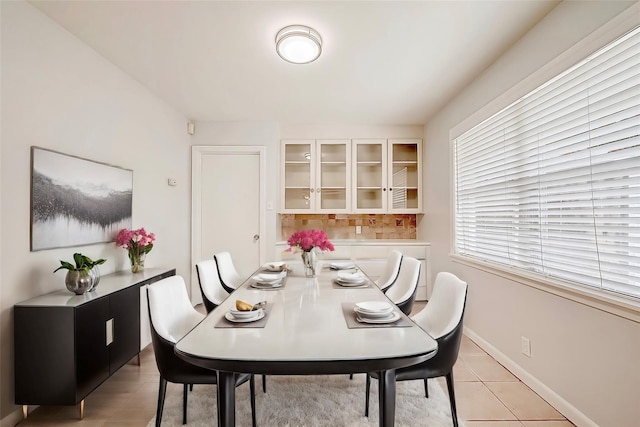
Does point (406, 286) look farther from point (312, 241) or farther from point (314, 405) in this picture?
point (314, 405)

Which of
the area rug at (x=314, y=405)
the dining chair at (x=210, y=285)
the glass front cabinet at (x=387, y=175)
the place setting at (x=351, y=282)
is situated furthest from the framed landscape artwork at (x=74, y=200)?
the glass front cabinet at (x=387, y=175)

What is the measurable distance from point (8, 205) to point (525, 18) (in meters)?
3.37

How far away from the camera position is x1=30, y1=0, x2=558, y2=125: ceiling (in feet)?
6.60

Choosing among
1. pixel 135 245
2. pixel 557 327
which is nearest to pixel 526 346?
pixel 557 327

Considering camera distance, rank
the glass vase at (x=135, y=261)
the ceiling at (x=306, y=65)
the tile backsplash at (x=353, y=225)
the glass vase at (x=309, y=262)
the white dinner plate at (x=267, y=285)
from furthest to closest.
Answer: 1. the tile backsplash at (x=353, y=225)
2. the glass vase at (x=135, y=261)
3. the glass vase at (x=309, y=262)
4. the white dinner plate at (x=267, y=285)
5. the ceiling at (x=306, y=65)

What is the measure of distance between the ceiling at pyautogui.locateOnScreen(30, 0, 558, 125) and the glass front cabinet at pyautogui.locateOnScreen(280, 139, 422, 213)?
94 cm

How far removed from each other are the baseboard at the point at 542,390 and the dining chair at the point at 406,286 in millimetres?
886

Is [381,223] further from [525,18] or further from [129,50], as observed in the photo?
[129,50]

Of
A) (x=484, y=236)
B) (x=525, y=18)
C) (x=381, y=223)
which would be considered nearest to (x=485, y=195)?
(x=484, y=236)

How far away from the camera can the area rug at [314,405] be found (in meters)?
1.87

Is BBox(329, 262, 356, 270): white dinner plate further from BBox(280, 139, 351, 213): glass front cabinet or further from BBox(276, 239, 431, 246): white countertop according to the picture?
BBox(280, 139, 351, 213): glass front cabinet

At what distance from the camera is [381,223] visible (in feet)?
16.0

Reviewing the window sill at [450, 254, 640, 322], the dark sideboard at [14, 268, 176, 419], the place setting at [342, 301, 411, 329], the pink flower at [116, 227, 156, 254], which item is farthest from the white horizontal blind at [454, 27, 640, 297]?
the pink flower at [116, 227, 156, 254]

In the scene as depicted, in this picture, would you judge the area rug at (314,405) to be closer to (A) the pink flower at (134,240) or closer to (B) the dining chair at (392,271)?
(B) the dining chair at (392,271)
